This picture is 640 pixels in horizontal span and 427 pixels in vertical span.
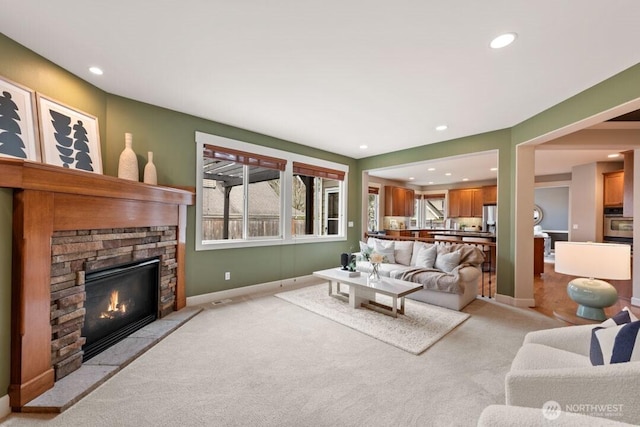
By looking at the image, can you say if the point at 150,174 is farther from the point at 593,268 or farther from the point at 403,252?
the point at 593,268

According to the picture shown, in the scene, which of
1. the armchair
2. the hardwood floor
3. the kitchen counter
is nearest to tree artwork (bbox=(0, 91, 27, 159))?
the armchair

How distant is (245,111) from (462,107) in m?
2.75

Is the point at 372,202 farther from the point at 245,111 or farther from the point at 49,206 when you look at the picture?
the point at 49,206

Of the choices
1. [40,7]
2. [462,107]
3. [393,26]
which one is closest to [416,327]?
[462,107]

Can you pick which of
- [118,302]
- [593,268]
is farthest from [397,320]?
[118,302]

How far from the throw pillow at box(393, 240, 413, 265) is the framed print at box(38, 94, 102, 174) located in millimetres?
4550

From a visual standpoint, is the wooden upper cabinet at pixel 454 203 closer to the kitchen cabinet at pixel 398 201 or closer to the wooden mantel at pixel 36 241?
the kitchen cabinet at pixel 398 201

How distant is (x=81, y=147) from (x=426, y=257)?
4773 millimetres

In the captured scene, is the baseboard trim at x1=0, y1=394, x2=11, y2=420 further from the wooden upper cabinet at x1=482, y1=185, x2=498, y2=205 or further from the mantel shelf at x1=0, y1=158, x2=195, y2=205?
the wooden upper cabinet at x1=482, y1=185, x2=498, y2=205

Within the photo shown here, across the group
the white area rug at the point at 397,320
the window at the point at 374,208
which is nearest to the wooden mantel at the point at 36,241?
the white area rug at the point at 397,320

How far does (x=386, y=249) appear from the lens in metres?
5.11

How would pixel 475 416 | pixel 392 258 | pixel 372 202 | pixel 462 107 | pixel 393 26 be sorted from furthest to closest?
pixel 372 202, pixel 392 258, pixel 462 107, pixel 393 26, pixel 475 416

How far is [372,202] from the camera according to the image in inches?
349

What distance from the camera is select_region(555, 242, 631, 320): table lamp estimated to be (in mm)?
2404
